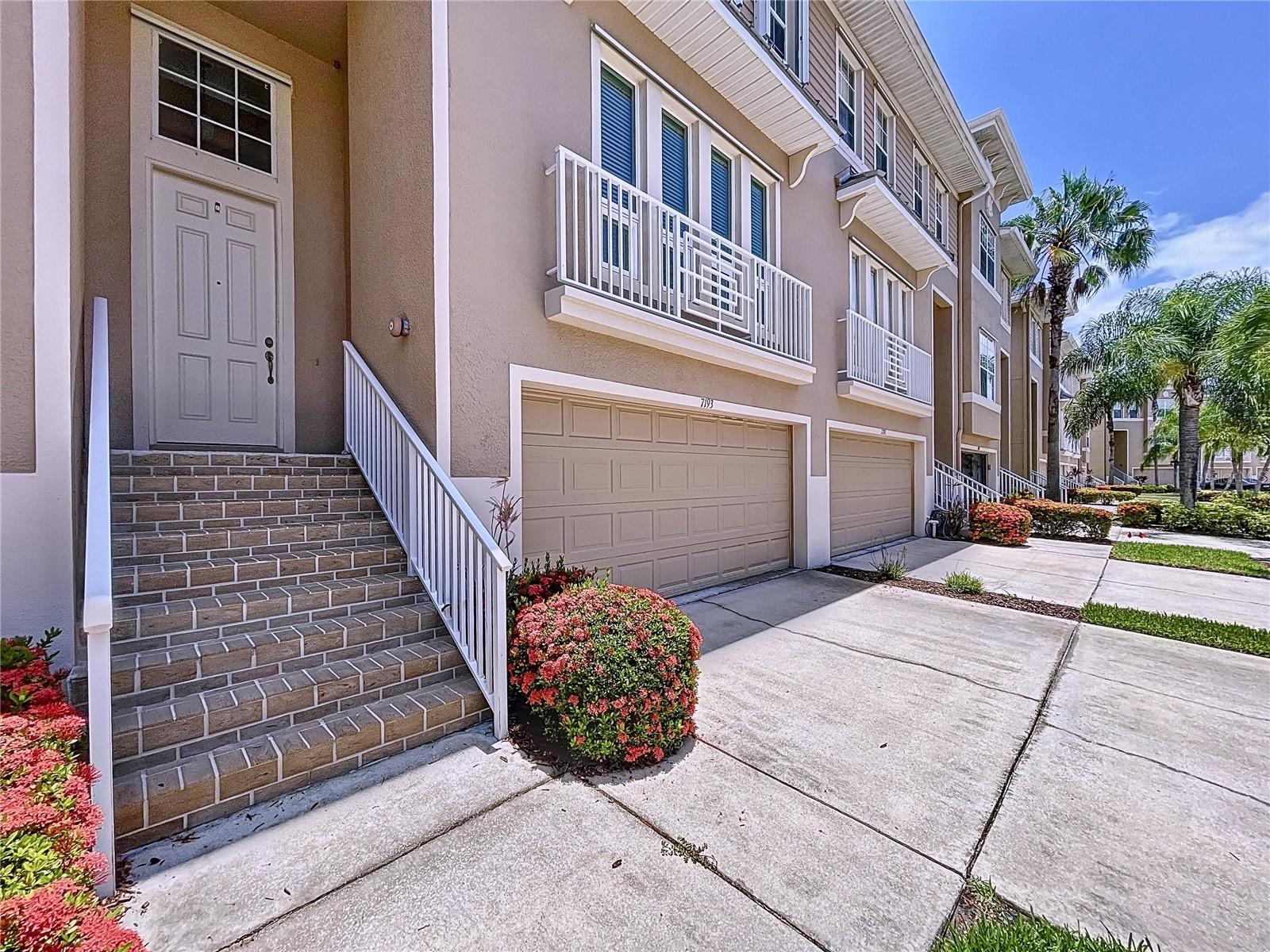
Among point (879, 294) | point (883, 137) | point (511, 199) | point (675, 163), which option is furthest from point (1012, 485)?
point (511, 199)

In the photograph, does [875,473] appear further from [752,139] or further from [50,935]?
[50,935]

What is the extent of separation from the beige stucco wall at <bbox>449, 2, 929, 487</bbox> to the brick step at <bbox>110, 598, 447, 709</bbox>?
1207 millimetres

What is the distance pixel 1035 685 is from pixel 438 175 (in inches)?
235

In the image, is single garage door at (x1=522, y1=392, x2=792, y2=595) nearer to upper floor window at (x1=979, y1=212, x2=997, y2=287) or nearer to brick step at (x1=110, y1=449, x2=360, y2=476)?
brick step at (x1=110, y1=449, x2=360, y2=476)

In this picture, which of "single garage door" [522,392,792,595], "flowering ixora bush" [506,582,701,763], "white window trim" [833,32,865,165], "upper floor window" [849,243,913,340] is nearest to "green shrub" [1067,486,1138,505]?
"upper floor window" [849,243,913,340]

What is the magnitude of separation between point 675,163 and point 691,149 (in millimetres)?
319

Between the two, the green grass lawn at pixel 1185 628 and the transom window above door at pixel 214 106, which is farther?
the green grass lawn at pixel 1185 628

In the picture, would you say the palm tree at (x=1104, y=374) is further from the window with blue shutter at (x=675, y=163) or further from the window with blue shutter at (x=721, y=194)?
the window with blue shutter at (x=675, y=163)

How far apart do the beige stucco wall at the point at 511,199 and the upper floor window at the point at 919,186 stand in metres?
8.57

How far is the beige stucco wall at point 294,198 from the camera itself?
4.42 metres

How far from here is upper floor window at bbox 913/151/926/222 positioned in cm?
1188

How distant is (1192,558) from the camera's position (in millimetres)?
9477

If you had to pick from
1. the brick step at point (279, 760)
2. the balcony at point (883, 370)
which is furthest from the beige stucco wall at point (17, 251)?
the balcony at point (883, 370)

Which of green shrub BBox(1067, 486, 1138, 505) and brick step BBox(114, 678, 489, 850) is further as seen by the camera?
green shrub BBox(1067, 486, 1138, 505)
